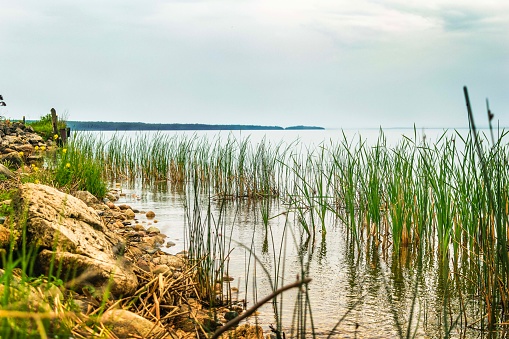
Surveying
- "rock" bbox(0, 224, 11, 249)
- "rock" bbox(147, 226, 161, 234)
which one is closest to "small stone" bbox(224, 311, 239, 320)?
"rock" bbox(0, 224, 11, 249)

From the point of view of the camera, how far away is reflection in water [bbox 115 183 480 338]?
3.43 m

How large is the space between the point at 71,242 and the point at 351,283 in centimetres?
242

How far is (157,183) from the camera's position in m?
11.4

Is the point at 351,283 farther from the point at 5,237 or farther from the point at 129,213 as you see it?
the point at 129,213

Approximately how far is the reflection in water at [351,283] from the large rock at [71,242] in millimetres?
738

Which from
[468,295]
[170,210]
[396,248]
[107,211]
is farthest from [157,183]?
[468,295]

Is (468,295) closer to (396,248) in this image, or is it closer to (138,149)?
(396,248)

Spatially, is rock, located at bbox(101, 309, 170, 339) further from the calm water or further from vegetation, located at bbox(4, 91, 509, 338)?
the calm water

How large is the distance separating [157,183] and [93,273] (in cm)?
857

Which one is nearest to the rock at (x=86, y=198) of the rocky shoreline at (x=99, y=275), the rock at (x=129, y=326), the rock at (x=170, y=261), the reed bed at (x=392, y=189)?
the reed bed at (x=392, y=189)

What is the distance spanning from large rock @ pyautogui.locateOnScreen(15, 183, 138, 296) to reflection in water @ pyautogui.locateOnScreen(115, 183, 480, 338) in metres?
0.74

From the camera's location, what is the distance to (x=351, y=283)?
177 inches

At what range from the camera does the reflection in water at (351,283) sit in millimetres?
3428

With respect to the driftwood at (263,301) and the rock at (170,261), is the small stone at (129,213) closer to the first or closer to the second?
the rock at (170,261)
